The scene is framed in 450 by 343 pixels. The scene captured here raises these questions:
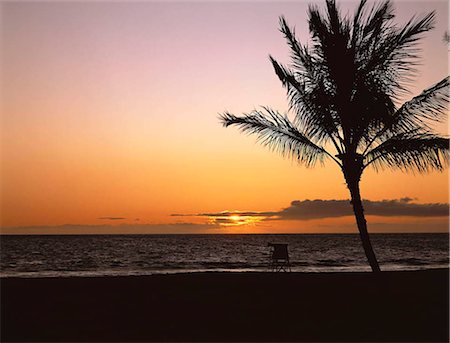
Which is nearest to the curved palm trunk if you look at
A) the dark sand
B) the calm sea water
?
the dark sand

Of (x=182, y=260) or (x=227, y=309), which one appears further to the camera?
(x=182, y=260)

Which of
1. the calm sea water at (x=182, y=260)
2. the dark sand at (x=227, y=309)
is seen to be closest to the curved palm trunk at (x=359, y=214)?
the dark sand at (x=227, y=309)

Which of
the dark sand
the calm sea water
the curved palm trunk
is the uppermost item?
the curved palm trunk

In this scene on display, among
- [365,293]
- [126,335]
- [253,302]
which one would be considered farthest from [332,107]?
[126,335]

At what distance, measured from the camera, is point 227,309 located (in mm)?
9172

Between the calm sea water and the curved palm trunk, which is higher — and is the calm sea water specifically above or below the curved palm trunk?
below

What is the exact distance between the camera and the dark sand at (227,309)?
294 inches

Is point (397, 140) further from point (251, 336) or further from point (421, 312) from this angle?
point (251, 336)

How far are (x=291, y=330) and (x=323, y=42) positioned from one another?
8.09 m

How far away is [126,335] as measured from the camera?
734 cm

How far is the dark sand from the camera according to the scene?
24.5 ft

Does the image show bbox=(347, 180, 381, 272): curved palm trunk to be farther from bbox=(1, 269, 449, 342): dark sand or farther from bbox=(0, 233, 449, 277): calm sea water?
bbox=(0, 233, 449, 277): calm sea water

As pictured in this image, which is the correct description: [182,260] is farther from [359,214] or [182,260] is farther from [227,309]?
[227,309]

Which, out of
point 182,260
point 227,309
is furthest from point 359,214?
point 182,260
